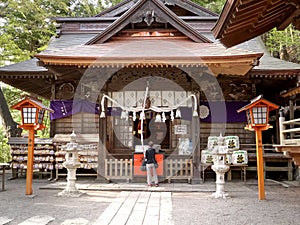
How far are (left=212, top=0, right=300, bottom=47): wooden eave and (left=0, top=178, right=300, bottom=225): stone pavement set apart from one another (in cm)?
344

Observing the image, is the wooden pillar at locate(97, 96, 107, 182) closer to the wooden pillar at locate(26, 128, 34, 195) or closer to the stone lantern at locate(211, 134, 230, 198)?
the wooden pillar at locate(26, 128, 34, 195)

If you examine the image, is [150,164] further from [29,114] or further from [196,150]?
[29,114]

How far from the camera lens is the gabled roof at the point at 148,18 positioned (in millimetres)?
10859

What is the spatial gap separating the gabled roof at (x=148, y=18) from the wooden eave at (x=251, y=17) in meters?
5.38

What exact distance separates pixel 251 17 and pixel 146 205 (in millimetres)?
4414

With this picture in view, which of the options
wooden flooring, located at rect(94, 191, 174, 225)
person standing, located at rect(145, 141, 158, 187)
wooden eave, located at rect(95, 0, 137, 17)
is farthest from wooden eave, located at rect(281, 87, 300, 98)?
wooden eave, located at rect(95, 0, 137, 17)

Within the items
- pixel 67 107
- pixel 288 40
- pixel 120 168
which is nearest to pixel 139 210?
pixel 120 168

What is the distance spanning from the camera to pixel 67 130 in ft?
39.3

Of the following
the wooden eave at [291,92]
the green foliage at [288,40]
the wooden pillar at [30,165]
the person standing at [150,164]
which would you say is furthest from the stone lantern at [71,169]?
the green foliage at [288,40]

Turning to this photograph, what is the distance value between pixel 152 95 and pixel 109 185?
3384 mm

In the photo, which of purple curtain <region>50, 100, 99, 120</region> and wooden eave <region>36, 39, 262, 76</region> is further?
purple curtain <region>50, 100, 99, 120</region>

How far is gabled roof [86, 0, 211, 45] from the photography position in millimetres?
10859

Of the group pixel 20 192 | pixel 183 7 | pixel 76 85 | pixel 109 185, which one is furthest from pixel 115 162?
pixel 183 7

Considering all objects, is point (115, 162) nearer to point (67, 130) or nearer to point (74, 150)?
point (74, 150)
